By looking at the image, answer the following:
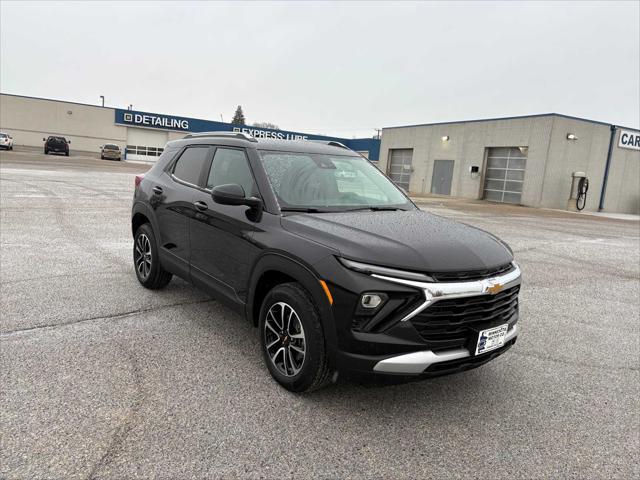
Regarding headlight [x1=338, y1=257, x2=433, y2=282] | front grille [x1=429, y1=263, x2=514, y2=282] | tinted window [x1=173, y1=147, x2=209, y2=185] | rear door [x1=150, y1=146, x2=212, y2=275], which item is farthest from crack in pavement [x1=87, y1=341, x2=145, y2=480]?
front grille [x1=429, y1=263, x2=514, y2=282]

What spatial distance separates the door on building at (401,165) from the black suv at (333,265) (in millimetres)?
33723

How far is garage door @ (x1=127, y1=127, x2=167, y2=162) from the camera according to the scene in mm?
56438

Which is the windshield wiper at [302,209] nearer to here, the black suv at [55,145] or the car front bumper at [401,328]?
the car front bumper at [401,328]

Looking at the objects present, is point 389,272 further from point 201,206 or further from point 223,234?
point 201,206

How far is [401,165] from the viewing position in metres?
38.3

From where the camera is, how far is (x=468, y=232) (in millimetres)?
3475

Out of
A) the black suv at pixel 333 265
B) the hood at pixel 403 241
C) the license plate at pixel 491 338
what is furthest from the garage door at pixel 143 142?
the license plate at pixel 491 338

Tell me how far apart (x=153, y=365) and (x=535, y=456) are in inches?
107

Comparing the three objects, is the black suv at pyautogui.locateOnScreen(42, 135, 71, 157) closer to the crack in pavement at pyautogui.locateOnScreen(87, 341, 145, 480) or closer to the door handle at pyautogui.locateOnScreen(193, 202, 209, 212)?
the door handle at pyautogui.locateOnScreen(193, 202, 209, 212)

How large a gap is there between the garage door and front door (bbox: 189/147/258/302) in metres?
56.0

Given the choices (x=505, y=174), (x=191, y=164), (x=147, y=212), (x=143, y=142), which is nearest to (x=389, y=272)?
(x=191, y=164)

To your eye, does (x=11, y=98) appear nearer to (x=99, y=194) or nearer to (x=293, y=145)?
(x=99, y=194)

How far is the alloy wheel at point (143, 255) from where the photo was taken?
→ 212 inches

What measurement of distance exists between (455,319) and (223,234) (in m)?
2.03
